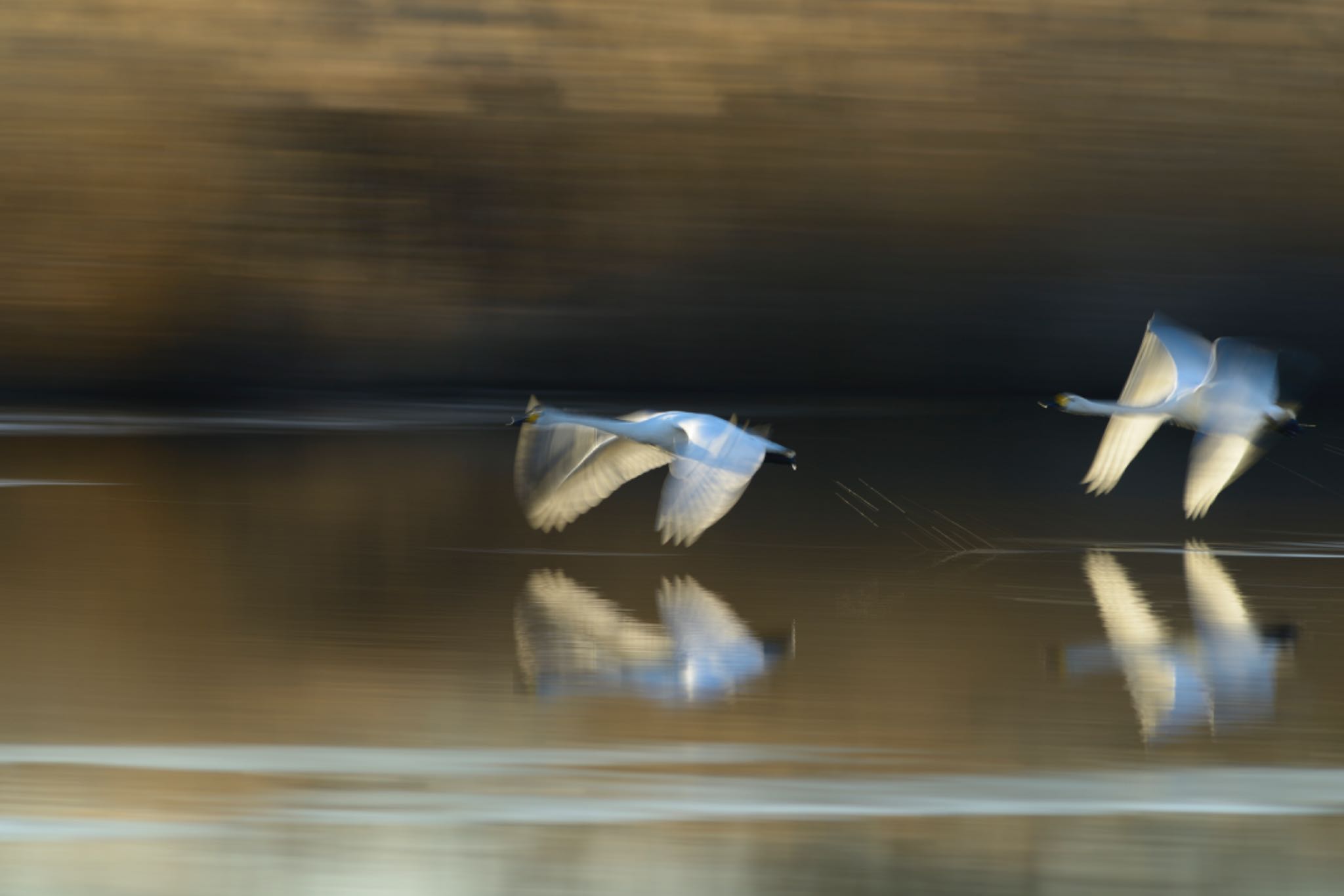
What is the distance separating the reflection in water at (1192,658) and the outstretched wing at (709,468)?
1493 mm

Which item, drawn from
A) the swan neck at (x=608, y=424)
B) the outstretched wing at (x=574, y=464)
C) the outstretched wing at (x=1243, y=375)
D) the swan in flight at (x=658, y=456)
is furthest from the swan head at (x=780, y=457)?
the outstretched wing at (x=1243, y=375)

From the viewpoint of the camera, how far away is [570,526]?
1119cm

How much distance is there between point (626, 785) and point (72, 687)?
6.80ft

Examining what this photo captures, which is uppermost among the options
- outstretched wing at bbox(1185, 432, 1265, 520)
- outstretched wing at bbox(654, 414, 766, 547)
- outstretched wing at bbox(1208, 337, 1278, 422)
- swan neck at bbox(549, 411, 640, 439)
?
outstretched wing at bbox(1208, 337, 1278, 422)

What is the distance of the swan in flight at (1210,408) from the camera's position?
9.38m

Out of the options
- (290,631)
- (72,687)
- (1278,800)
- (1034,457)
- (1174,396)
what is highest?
(1034,457)

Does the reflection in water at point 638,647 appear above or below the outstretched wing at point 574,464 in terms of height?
below

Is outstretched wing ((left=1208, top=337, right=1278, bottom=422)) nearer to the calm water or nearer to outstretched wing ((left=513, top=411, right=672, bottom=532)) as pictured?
the calm water

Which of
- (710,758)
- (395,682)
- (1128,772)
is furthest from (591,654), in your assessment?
(1128,772)

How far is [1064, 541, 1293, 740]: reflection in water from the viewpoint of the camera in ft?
21.0

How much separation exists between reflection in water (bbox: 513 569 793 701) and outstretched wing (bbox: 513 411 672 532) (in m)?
0.41

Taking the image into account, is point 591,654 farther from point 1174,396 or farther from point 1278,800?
point 1174,396

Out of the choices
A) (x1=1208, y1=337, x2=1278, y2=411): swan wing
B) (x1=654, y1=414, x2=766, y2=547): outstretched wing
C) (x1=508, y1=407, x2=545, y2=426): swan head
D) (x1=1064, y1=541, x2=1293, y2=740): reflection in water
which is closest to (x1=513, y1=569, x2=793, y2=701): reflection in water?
(x1=654, y1=414, x2=766, y2=547): outstretched wing

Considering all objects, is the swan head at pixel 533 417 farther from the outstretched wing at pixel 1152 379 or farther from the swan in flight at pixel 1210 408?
the outstretched wing at pixel 1152 379
